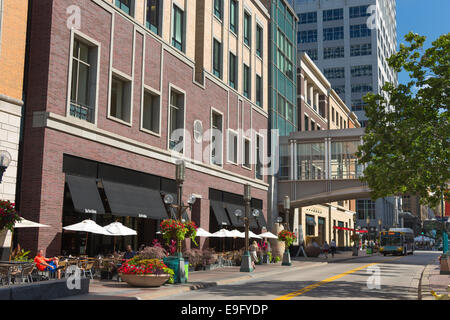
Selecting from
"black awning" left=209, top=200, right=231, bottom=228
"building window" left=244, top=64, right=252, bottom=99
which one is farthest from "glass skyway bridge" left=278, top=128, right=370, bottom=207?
"black awning" left=209, top=200, right=231, bottom=228

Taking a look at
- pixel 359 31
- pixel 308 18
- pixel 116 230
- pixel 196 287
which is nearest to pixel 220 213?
pixel 116 230

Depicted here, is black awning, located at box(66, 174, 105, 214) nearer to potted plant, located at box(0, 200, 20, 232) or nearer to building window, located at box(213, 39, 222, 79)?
potted plant, located at box(0, 200, 20, 232)

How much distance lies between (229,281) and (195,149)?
501 inches

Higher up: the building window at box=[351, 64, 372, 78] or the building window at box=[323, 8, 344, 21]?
the building window at box=[323, 8, 344, 21]

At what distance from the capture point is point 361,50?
12675 centimetres

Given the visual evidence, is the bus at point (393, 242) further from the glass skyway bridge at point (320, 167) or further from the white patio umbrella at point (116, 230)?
the white patio umbrella at point (116, 230)

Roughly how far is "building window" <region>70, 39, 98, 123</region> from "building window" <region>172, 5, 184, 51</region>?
8.38 metres

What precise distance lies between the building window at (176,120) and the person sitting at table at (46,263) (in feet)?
41.8

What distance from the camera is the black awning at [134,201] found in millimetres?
24141

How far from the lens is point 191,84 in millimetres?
33344

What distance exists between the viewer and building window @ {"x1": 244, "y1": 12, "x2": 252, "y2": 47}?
4334 centimetres

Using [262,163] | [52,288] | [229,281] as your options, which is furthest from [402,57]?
[262,163]

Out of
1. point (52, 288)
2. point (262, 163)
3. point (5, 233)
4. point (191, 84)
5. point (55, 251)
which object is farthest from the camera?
point (262, 163)
